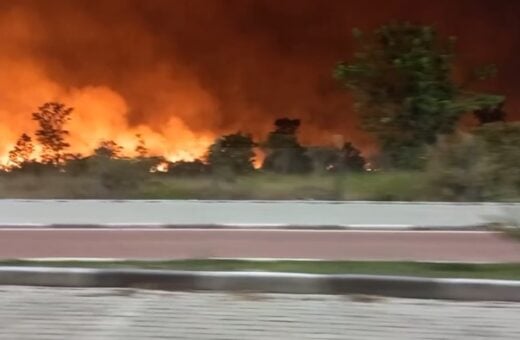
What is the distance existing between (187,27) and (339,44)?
4.24 meters

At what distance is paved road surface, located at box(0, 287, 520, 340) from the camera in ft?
20.3

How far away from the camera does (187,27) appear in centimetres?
2662

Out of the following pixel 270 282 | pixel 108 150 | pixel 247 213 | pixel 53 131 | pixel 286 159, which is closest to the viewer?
pixel 270 282

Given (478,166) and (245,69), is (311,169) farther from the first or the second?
(245,69)

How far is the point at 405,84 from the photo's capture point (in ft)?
66.6

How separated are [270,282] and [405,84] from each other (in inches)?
532

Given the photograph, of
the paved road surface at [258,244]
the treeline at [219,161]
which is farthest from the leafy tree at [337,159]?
the paved road surface at [258,244]

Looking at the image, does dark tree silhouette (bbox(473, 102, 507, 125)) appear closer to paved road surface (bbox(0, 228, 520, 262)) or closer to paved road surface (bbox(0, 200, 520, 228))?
paved road surface (bbox(0, 200, 520, 228))

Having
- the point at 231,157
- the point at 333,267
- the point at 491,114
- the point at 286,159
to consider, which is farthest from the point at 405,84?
the point at 333,267

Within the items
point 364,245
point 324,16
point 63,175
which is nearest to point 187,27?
point 324,16

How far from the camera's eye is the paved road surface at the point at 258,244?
34.9 feet

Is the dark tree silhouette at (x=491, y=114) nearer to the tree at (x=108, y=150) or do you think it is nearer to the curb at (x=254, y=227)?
the curb at (x=254, y=227)

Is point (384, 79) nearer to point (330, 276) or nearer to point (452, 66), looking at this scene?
point (452, 66)

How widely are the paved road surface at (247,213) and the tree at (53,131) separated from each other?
259cm
